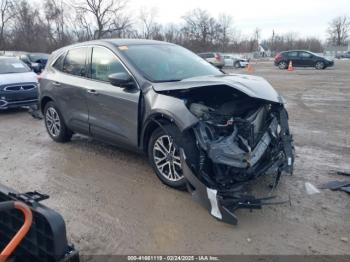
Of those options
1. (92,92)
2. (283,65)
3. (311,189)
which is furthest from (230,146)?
(283,65)

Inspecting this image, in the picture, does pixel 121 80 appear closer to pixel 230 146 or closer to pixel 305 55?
pixel 230 146

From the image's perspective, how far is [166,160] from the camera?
455 cm

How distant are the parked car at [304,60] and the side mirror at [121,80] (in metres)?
27.8

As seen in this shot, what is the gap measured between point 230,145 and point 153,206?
1.09m

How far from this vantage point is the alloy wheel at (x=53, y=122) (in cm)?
665

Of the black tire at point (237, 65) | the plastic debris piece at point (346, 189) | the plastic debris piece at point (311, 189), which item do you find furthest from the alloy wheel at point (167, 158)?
the black tire at point (237, 65)

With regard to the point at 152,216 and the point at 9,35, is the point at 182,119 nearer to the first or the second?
the point at 152,216

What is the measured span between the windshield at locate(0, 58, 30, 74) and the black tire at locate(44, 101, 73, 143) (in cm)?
466

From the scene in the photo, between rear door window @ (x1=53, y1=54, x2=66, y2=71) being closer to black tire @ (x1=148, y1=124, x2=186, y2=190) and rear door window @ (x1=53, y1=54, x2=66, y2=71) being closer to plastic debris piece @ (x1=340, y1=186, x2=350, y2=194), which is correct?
black tire @ (x1=148, y1=124, x2=186, y2=190)

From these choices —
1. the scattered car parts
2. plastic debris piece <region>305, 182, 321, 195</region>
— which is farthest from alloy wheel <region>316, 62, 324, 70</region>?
the scattered car parts

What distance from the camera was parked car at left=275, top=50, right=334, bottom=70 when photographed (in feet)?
97.4

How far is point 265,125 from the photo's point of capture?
169 inches

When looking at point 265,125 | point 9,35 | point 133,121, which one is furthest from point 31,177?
point 9,35

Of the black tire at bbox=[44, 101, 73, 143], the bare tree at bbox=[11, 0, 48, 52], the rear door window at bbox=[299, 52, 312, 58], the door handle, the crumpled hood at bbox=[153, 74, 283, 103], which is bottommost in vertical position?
the black tire at bbox=[44, 101, 73, 143]
